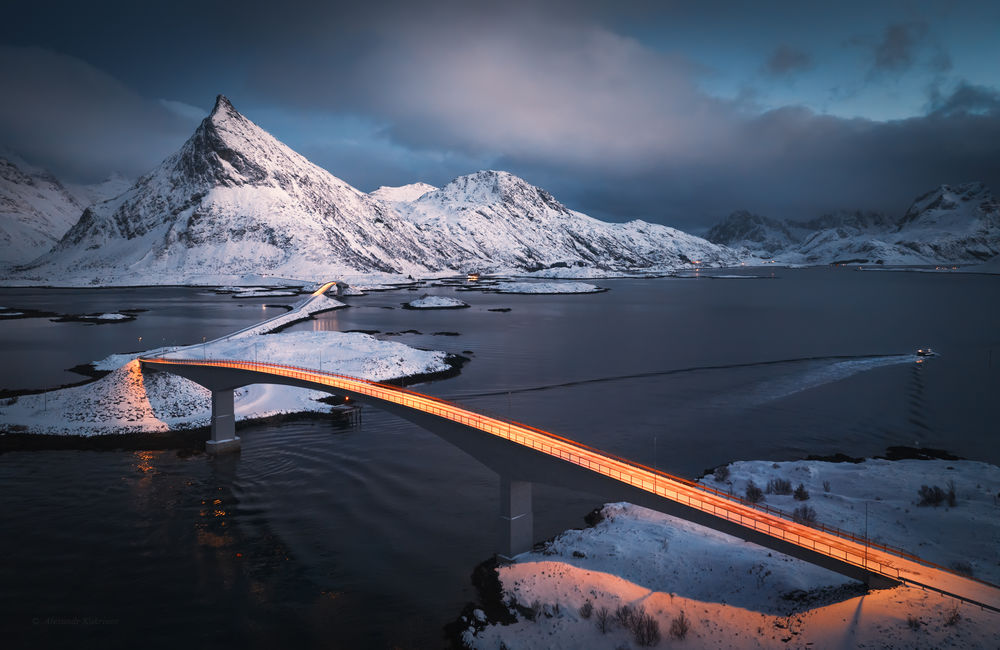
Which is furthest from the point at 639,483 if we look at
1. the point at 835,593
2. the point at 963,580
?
the point at 963,580

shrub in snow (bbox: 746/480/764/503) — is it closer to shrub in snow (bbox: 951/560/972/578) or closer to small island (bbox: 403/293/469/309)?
shrub in snow (bbox: 951/560/972/578)

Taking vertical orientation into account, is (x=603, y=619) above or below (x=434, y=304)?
Result: below

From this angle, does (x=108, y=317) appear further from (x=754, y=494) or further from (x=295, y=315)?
(x=754, y=494)

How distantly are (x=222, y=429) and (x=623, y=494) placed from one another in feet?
123

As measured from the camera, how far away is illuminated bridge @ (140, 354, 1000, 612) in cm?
2128

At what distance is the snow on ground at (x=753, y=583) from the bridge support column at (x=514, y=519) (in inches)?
32.1

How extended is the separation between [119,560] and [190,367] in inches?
997

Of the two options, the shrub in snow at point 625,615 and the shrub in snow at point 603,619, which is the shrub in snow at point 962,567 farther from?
the shrub in snow at point 603,619

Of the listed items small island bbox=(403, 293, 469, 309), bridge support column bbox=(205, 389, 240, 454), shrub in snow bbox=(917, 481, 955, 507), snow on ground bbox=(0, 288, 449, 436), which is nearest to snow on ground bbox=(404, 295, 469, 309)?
small island bbox=(403, 293, 469, 309)

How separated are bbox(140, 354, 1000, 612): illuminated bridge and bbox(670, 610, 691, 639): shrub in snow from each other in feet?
13.3

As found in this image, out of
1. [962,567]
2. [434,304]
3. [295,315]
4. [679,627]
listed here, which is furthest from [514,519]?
[434,304]

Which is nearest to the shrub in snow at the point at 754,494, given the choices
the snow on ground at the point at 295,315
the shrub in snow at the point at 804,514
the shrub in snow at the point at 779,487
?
the shrub in snow at the point at 779,487

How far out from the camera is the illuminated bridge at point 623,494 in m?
21.3

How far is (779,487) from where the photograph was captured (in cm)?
3816
